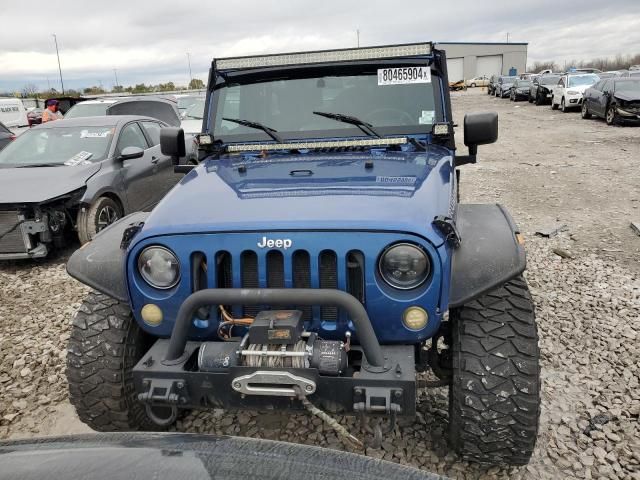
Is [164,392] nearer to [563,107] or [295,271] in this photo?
[295,271]

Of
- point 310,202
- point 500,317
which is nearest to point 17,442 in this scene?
point 310,202

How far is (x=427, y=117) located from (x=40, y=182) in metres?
4.41

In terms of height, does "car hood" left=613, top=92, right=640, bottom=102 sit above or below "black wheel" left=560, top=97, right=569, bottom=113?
above

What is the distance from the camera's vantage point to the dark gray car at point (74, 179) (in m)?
5.71

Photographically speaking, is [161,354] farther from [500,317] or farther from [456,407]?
[500,317]

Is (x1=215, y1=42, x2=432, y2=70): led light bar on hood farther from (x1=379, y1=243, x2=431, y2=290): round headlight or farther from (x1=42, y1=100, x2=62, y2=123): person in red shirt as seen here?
(x1=42, y1=100, x2=62, y2=123): person in red shirt

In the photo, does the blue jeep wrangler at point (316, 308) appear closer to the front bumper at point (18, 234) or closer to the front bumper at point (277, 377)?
the front bumper at point (277, 377)

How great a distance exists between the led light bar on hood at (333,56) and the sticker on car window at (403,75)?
0.09 metres

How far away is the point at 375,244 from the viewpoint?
88.0 inches

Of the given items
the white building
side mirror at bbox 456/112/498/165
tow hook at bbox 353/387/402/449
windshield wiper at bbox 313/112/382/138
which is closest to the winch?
tow hook at bbox 353/387/402/449

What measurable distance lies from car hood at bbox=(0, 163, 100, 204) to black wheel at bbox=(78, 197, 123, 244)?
271 millimetres

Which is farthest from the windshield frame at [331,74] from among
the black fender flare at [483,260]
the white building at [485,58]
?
the white building at [485,58]

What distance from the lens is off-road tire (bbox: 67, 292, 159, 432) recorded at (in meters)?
2.67

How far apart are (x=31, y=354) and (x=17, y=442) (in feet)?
9.26
